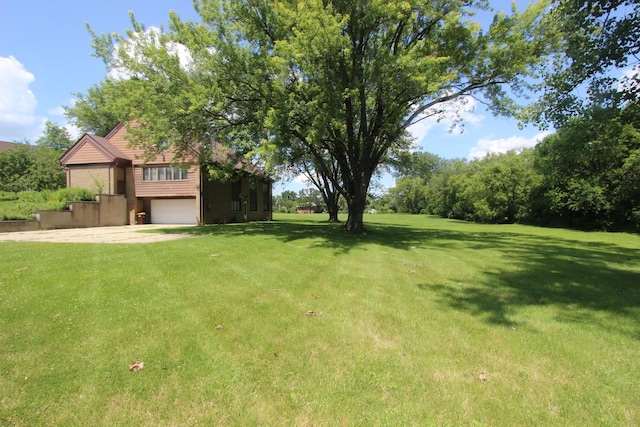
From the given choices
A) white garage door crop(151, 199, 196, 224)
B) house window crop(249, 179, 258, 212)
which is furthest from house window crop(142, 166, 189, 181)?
house window crop(249, 179, 258, 212)

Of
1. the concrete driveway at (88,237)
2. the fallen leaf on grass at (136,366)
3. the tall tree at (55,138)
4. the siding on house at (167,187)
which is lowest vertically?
the fallen leaf on grass at (136,366)

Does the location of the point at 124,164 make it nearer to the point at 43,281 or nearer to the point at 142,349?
the point at 43,281

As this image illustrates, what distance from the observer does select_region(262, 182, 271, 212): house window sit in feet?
127

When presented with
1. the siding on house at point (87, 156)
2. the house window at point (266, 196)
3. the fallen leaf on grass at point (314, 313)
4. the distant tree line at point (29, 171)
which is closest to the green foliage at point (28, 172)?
the distant tree line at point (29, 171)

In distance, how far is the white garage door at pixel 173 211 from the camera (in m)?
27.7

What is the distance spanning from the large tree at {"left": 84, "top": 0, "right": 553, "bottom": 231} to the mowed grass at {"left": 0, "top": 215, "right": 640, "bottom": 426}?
810 centimetres

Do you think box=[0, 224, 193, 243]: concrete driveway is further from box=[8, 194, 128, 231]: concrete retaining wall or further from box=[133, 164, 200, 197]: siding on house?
box=[133, 164, 200, 197]: siding on house

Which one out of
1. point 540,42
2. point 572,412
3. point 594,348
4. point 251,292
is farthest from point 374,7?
point 572,412

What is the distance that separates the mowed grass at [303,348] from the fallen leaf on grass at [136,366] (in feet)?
0.18

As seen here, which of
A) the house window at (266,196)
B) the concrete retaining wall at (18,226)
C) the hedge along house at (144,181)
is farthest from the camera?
the house window at (266,196)

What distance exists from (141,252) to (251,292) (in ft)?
16.4

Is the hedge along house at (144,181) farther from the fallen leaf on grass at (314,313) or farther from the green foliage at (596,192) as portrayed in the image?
the green foliage at (596,192)

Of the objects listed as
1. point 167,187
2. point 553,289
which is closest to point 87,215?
point 167,187

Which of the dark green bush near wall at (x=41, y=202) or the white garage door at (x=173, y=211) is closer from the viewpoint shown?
the dark green bush near wall at (x=41, y=202)
